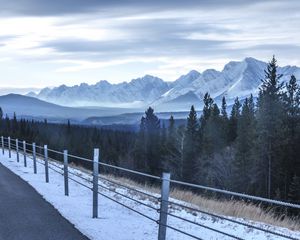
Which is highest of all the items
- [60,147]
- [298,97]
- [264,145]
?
[298,97]

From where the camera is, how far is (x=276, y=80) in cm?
5900

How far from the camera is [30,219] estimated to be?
32.8ft

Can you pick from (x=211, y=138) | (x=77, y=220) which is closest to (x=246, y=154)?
(x=211, y=138)

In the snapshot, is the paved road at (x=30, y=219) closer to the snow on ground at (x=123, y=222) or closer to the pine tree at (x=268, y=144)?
the snow on ground at (x=123, y=222)

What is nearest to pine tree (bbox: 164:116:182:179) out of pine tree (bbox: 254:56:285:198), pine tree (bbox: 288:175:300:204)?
pine tree (bbox: 254:56:285:198)

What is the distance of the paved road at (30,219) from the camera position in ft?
28.4

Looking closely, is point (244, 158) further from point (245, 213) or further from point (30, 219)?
point (30, 219)

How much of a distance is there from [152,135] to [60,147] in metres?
20.3

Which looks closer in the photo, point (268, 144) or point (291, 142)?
point (268, 144)

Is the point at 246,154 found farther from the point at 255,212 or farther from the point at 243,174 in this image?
the point at 255,212

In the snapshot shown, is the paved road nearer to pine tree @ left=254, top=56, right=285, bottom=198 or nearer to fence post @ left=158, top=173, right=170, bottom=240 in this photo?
fence post @ left=158, top=173, right=170, bottom=240

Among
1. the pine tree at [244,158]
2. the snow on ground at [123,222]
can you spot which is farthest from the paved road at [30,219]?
the pine tree at [244,158]

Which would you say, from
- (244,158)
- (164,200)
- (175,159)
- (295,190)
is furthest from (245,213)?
(175,159)

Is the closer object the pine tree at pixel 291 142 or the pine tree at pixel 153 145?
the pine tree at pixel 291 142
